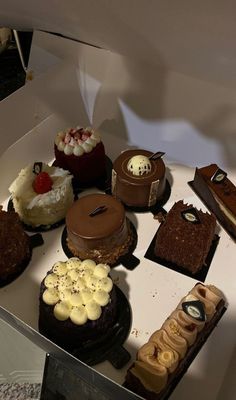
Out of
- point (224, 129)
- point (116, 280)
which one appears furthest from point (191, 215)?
point (224, 129)

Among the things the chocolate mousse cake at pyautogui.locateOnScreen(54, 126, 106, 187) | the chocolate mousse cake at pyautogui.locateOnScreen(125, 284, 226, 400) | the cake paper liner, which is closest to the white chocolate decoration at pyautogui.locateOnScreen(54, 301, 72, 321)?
the cake paper liner

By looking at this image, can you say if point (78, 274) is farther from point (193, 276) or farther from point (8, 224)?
point (193, 276)

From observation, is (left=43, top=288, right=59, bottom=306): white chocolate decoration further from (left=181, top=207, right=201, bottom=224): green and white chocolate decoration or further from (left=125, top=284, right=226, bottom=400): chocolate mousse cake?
(left=181, top=207, right=201, bottom=224): green and white chocolate decoration

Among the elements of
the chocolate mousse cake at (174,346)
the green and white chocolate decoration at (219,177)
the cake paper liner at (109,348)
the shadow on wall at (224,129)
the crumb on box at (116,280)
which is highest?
the shadow on wall at (224,129)

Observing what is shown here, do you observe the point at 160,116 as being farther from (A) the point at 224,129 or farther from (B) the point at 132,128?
(A) the point at 224,129

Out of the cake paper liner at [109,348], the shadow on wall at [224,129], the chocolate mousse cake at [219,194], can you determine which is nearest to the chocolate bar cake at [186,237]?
the chocolate mousse cake at [219,194]

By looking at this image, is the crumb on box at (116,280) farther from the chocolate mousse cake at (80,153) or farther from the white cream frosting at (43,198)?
the chocolate mousse cake at (80,153)
